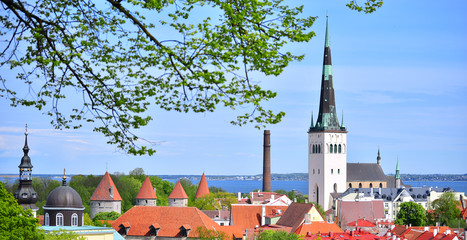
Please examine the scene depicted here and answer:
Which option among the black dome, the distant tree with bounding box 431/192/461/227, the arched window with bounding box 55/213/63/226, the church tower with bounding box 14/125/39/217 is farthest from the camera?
the distant tree with bounding box 431/192/461/227

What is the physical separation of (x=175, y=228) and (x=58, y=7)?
4988cm

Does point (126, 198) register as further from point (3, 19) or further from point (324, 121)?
point (3, 19)

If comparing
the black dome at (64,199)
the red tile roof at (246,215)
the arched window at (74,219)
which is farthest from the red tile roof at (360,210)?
the arched window at (74,219)

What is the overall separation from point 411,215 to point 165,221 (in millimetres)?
A: 39111

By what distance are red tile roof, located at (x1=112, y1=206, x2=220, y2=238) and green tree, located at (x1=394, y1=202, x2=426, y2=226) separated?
35.7m

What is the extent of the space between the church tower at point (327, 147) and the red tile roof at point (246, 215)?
4429 centimetres

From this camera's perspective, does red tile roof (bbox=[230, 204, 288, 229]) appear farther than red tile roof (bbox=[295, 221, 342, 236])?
Yes

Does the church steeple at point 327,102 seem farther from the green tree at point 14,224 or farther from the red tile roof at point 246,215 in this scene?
the green tree at point 14,224

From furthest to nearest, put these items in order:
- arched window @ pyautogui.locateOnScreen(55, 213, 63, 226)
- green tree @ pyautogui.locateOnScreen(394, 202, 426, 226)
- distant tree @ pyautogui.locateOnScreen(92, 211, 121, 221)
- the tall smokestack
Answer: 1. the tall smokestack
2. green tree @ pyautogui.locateOnScreen(394, 202, 426, 226)
3. distant tree @ pyautogui.locateOnScreen(92, 211, 121, 221)
4. arched window @ pyautogui.locateOnScreen(55, 213, 63, 226)

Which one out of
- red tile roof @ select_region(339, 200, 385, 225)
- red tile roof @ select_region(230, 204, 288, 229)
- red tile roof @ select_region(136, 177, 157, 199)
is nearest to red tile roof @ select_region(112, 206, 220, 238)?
red tile roof @ select_region(230, 204, 288, 229)

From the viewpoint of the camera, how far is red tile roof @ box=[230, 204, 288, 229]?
2899 inches

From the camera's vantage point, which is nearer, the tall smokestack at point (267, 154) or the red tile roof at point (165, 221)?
the red tile roof at point (165, 221)

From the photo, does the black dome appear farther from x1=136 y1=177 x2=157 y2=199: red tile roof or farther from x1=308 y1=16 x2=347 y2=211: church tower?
x1=308 y1=16 x2=347 y2=211: church tower

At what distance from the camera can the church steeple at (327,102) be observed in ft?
392
